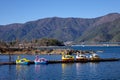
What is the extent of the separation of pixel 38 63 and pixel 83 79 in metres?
37.4

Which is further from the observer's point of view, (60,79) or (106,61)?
(106,61)

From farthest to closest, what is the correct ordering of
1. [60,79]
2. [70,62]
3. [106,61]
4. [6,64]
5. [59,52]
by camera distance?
[59,52] < [106,61] < [70,62] < [6,64] < [60,79]

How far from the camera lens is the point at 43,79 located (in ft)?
218

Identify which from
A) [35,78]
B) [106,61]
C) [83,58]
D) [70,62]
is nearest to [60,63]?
[70,62]

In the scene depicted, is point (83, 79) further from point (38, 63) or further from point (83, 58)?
point (83, 58)

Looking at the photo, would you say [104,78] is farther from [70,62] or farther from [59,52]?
[59,52]

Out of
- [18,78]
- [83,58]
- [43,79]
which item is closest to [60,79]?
[43,79]

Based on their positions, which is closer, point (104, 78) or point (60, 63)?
point (104, 78)

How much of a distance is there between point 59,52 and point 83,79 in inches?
4458

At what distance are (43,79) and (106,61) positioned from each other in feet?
167

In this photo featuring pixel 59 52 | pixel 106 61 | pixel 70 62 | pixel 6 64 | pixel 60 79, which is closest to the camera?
pixel 60 79

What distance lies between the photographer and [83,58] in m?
112

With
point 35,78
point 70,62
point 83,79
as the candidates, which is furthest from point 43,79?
point 70,62

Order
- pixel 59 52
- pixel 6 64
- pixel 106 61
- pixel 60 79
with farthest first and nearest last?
1. pixel 59 52
2. pixel 106 61
3. pixel 6 64
4. pixel 60 79
